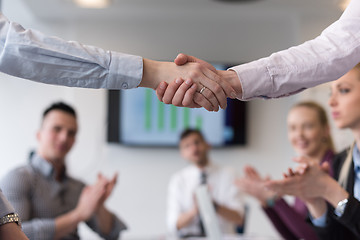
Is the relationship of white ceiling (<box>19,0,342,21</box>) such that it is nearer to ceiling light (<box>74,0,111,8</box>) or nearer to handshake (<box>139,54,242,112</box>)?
ceiling light (<box>74,0,111,8</box>)

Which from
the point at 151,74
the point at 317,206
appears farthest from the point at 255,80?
the point at 317,206

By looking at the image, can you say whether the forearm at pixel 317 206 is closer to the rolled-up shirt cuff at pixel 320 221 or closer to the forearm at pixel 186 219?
the rolled-up shirt cuff at pixel 320 221

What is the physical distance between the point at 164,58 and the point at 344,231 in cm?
264

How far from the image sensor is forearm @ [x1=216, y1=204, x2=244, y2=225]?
123 inches

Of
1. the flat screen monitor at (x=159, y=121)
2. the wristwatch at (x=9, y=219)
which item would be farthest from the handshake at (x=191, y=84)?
the flat screen monitor at (x=159, y=121)

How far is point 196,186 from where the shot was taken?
3379 millimetres

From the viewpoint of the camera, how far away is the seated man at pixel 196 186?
10.6ft

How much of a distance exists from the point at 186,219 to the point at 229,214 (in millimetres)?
312

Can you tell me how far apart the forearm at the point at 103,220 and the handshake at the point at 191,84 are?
1180 mm

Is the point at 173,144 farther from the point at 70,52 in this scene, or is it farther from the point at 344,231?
the point at 70,52

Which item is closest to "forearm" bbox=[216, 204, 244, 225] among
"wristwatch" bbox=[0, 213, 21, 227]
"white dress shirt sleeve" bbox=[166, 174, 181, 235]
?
"white dress shirt sleeve" bbox=[166, 174, 181, 235]

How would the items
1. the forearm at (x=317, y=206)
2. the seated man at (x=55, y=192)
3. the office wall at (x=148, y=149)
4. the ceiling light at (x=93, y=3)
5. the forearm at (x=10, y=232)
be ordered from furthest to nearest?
the office wall at (x=148, y=149) → the ceiling light at (x=93, y=3) → the seated man at (x=55, y=192) → the forearm at (x=317, y=206) → the forearm at (x=10, y=232)

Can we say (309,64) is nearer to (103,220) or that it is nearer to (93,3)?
(103,220)

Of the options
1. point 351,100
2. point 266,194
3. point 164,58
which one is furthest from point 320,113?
point 164,58
